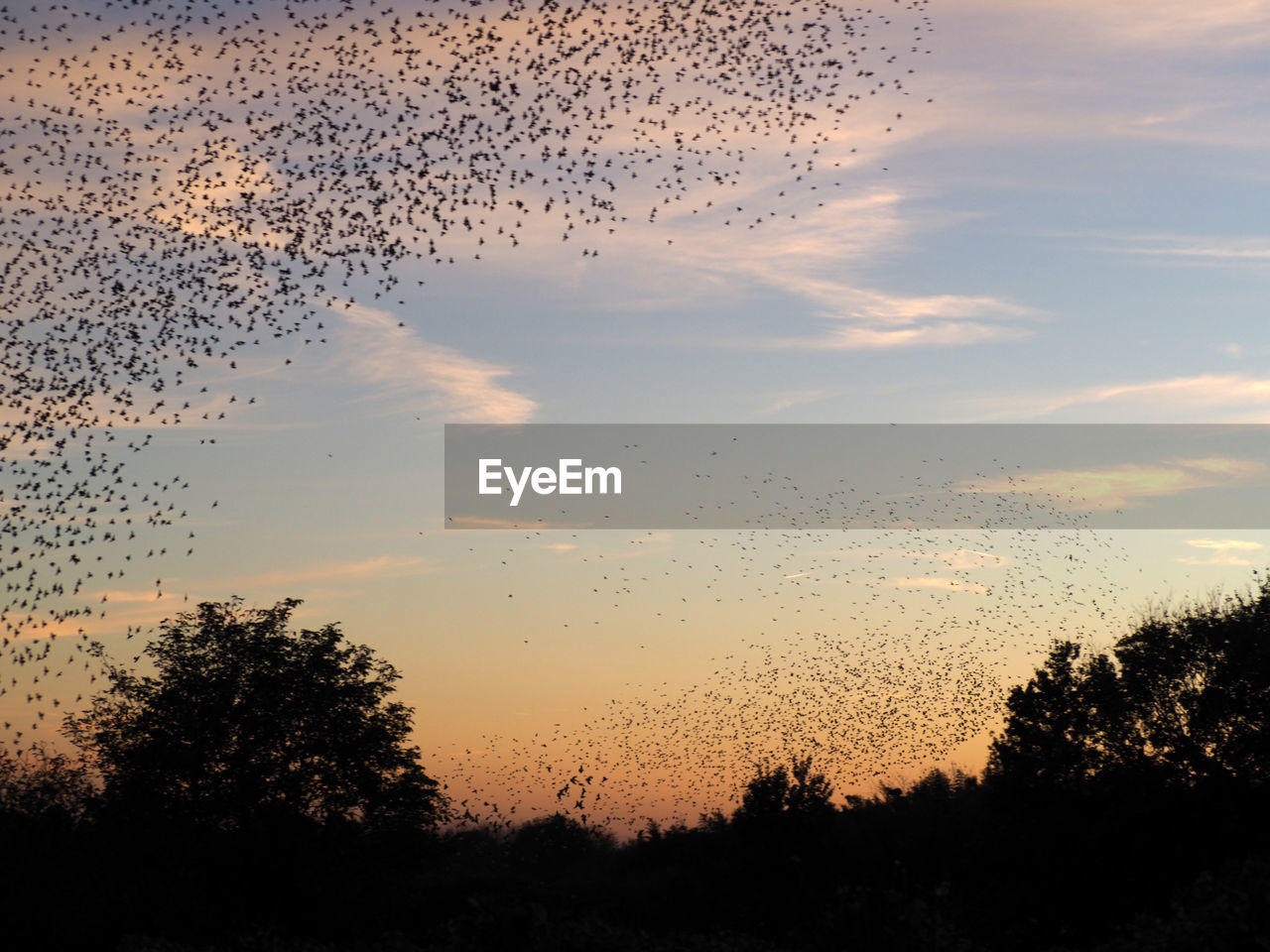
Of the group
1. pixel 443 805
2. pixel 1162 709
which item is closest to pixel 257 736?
pixel 443 805

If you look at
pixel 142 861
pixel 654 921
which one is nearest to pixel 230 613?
pixel 142 861

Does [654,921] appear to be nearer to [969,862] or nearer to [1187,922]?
[969,862]

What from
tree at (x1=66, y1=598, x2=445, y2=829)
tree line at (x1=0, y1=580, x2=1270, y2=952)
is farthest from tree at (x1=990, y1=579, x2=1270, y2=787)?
tree at (x1=66, y1=598, x2=445, y2=829)

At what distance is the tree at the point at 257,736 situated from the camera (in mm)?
53906

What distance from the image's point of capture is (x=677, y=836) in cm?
8994

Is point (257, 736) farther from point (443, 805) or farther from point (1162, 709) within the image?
point (1162, 709)

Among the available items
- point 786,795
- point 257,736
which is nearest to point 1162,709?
point 786,795

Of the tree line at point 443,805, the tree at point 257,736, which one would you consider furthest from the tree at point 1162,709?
the tree at point 257,736

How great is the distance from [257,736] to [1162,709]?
44870 mm

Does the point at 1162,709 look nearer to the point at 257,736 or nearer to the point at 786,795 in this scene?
the point at 786,795

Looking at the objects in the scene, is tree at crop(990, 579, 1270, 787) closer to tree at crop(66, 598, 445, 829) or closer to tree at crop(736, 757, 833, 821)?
tree at crop(736, 757, 833, 821)

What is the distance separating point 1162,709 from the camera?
59156 mm

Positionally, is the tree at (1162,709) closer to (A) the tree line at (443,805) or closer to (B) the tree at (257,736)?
(A) the tree line at (443,805)

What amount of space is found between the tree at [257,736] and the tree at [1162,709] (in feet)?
106
